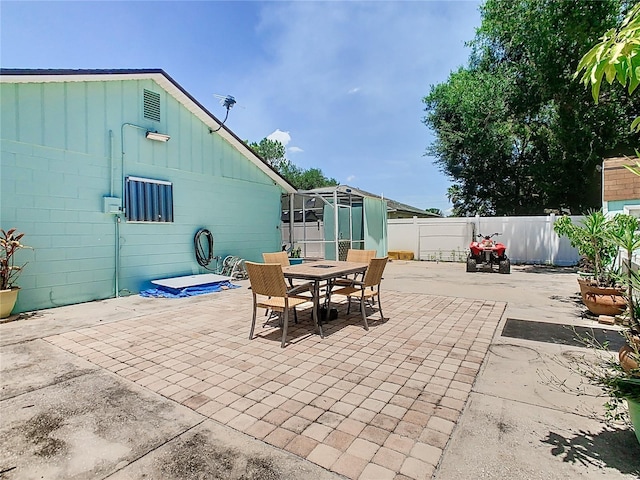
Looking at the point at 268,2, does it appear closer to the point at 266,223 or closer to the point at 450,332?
the point at 266,223

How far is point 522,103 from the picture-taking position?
43.3 ft

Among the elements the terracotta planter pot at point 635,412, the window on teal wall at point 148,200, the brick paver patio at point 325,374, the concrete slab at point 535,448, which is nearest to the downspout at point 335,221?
the window on teal wall at point 148,200

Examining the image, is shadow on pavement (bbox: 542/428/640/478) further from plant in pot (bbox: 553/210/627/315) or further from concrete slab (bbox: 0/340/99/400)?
concrete slab (bbox: 0/340/99/400)

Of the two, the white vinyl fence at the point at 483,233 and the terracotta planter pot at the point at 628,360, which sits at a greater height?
the white vinyl fence at the point at 483,233

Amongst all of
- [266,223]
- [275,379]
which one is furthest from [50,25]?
[275,379]

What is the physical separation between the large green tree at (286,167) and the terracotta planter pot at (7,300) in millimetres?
29170

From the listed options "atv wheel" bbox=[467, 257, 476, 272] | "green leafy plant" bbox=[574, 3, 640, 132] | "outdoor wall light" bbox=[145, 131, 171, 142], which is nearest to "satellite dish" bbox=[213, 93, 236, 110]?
"outdoor wall light" bbox=[145, 131, 171, 142]

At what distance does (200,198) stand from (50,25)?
415 cm

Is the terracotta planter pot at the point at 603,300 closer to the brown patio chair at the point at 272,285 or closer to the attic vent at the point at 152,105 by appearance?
the brown patio chair at the point at 272,285

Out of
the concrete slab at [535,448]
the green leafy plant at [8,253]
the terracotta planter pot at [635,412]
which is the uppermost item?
the green leafy plant at [8,253]

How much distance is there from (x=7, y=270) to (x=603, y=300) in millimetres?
8962

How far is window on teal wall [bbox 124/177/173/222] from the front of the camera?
274 inches

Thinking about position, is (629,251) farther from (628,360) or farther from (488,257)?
(488,257)

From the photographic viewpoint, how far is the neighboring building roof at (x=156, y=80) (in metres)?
5.30
